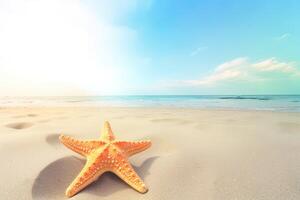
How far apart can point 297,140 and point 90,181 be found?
8.97 feet

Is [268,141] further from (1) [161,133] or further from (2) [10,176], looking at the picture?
(2) [10,176]

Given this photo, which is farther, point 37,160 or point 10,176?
point 37,160

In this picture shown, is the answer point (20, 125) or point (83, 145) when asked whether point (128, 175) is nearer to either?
point (83, 145)

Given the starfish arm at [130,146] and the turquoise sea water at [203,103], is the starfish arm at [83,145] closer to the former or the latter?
the starfish arm at [130,146]

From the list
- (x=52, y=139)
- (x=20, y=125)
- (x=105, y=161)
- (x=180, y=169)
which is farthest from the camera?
(x=20, y=125)

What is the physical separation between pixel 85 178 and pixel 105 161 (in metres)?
0.21

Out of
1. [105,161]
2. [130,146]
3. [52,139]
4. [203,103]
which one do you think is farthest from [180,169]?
[203,103]

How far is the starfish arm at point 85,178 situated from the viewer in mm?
1487

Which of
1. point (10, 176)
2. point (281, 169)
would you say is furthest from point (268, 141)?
point (10, 176)

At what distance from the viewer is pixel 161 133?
2994 mm

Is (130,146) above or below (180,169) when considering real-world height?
above

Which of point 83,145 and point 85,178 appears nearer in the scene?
point 85,178

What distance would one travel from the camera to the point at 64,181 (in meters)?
1.69

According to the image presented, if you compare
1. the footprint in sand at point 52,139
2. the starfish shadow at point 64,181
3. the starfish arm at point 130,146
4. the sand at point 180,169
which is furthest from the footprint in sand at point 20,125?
the starfish arm at point 130,146
